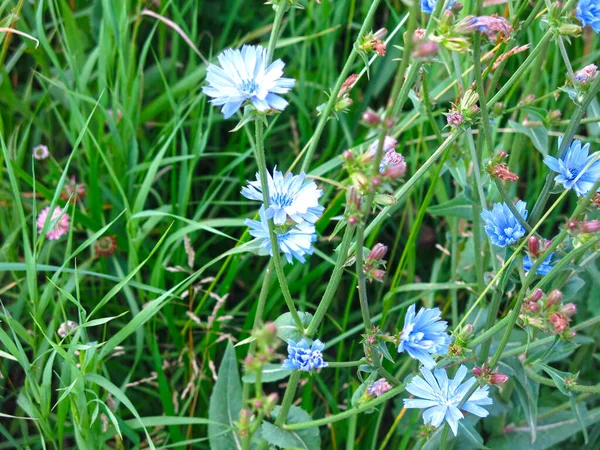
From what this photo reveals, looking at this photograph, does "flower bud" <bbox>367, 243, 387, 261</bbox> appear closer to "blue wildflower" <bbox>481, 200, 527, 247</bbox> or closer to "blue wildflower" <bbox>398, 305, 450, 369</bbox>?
"blue wildflower" <bbox>398, 305, 450, 369</bbox>

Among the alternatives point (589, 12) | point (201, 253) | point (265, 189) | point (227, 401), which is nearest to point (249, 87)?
point (265, 189)

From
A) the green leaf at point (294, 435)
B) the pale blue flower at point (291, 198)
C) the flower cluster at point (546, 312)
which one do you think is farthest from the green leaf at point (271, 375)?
the flower cluster at point (546, 312)

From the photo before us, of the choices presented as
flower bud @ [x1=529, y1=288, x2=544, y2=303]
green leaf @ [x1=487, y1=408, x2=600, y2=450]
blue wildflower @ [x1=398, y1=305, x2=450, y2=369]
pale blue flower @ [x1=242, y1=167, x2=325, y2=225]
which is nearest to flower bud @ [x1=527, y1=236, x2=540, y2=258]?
flower bud @ [x1=529, y1=288, x2=544, y2=303]

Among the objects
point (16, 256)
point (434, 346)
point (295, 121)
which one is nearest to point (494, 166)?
point (434, 346)

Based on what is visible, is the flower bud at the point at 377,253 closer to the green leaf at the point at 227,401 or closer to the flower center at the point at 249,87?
the flower center at the point at 249,87

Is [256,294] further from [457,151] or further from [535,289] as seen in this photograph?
[535,289]

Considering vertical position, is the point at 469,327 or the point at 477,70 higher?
the point at 477,70
